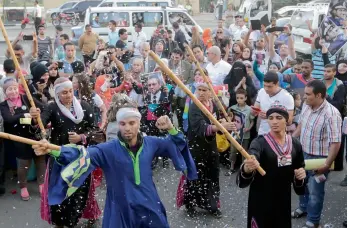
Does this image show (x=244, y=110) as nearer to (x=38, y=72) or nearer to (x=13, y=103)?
(x=38, y=72)

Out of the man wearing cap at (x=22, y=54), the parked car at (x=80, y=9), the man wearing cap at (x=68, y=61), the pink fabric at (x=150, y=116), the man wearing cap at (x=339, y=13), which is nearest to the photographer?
the pink fabric at (x=150, y=116)

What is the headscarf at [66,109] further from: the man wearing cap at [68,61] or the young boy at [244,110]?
the man wearing cap at [68,61]

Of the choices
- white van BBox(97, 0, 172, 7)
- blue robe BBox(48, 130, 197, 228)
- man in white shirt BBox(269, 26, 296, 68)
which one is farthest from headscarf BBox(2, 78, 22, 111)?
white van BBox(97, 0, 172, 7)

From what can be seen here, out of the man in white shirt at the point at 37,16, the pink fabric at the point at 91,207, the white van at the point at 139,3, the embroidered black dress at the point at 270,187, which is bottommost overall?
the pink fabric at the point at 91,207

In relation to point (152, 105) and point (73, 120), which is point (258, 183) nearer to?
point (73, 120)

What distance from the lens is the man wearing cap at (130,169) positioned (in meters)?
3.99

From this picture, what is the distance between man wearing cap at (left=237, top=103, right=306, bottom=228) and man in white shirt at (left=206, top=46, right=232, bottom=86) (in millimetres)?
3920

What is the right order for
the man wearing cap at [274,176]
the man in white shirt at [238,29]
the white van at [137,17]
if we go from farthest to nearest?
the white van at [137,17] → the man in white shirt at [238,29] → the man wearing cap at [274,176]

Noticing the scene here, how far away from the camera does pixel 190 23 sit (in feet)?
58.1

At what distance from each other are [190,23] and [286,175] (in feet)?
45.3

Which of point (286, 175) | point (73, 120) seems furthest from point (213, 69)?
point (286, 175)

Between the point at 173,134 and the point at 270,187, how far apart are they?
0.88 metres

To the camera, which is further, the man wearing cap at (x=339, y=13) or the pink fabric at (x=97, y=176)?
the man wearing cap at (x=339, y=13)

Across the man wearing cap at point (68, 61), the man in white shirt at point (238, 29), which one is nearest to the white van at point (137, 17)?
the man in white shirt at point (238, 29)
